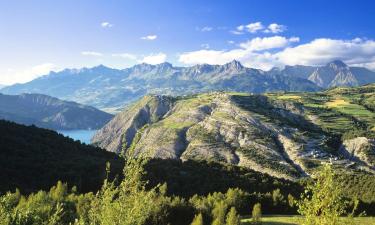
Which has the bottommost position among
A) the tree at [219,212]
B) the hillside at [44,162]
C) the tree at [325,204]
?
the hillside at [44,162]


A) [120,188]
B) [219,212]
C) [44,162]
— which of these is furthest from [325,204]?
[44,162]

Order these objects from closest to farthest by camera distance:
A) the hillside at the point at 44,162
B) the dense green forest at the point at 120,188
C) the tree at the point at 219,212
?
the dense green forest at the point at 120,188 → the tree at the point at 219,212 → the hillside at the point at 44,162

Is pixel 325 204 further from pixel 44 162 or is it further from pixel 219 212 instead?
pixel 44 162

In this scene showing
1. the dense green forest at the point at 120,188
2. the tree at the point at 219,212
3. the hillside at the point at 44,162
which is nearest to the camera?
the dense green forest at the point at 120,188

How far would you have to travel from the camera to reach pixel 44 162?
9644 centimetres

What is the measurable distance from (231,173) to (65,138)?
5703 centimetres

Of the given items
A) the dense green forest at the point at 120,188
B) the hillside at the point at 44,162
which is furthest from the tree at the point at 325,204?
the hillside at the point at 44,162

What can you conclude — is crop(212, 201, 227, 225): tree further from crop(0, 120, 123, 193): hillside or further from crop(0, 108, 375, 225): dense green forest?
crop(0, 120, 123, 193): hillside

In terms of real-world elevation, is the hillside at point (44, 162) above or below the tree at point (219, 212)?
below

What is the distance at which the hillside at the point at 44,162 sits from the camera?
82562 mm

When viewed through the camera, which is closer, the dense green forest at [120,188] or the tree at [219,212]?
the dense green forest at [120,188]

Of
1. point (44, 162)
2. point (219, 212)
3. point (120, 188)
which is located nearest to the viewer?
point (120, 188)

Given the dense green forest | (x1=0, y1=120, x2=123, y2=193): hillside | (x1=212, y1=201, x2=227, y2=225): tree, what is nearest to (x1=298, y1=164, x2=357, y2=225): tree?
the dense green forest

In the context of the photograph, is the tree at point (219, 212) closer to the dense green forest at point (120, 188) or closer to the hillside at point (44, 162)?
the dense green forest at point (120, 188)
